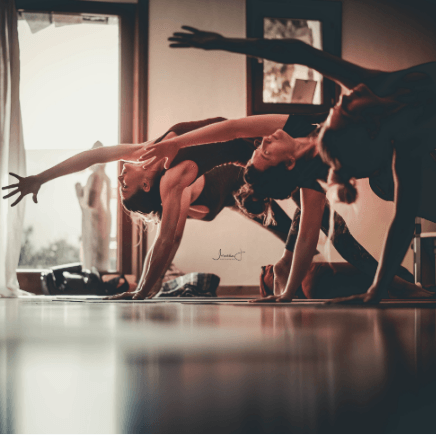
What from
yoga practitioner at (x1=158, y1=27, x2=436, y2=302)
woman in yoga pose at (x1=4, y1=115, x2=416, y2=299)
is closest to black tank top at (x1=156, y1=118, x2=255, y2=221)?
woman in yoga pose at (x1=4, y1=115, x2=416, y2=299)

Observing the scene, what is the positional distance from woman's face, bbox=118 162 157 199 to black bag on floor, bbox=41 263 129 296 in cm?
89

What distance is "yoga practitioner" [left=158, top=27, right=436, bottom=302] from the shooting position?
120 cm

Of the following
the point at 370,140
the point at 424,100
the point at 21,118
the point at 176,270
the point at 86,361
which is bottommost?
the point at 176,270

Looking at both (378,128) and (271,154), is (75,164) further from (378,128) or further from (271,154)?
(378,128)

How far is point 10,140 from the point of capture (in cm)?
303

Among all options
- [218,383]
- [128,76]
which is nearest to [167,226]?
[218,383]

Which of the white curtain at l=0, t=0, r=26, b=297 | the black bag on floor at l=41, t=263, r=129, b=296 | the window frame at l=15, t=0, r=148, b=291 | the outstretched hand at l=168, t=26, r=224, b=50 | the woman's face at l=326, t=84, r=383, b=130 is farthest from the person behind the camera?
the window frame at l=15, t=0, r=148, b=291

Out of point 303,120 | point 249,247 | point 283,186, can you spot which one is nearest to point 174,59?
point 249,247

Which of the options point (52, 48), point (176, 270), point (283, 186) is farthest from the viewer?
point (52, 48)

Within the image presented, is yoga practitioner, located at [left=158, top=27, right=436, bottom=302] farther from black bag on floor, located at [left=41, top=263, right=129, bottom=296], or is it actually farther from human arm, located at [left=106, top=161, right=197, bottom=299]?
black bag on floor, located at [left=41, top=263, right=129, bottom=296]

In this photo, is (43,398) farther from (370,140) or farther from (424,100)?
(424,100)

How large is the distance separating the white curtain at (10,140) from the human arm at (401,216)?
233 centimetres

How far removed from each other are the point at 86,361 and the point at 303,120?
162 centimetres

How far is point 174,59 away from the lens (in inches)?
129
